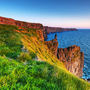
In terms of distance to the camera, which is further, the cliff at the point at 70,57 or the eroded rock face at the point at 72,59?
the eroded rock face at the point at 72,59

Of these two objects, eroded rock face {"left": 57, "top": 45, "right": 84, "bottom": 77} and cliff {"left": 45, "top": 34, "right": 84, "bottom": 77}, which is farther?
eroded rock face {"left": 57, "top": 45, "right": 84, "bottom": 77}

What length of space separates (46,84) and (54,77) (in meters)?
1.01

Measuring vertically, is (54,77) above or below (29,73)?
below

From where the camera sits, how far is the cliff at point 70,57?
3628 centimetres

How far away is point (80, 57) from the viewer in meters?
41.8

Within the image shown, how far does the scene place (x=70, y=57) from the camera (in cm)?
3831

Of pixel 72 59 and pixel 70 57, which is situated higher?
pixel 70 57

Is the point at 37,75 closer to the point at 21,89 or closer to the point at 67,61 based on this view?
the point at 21,89

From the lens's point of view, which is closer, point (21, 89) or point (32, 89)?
point (21, 89)

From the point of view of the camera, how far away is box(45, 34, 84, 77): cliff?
36.3m

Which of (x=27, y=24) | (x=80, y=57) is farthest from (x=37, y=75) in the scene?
(x=27, y=24)

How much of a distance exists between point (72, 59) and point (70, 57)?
1888 mm

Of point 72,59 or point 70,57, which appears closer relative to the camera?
point 70,57

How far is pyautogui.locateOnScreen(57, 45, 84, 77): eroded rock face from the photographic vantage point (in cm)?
3649
